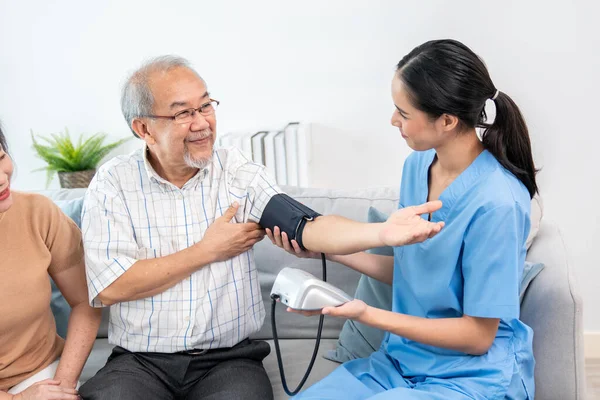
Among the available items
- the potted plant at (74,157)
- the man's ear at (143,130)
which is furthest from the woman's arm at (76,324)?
the potted plant at (74,157)

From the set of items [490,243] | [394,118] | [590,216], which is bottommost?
[590,216]

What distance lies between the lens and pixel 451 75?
1.41m

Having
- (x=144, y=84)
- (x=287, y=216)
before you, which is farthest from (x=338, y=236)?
(x=144, y=84)

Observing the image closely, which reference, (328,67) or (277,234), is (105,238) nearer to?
(277,234)

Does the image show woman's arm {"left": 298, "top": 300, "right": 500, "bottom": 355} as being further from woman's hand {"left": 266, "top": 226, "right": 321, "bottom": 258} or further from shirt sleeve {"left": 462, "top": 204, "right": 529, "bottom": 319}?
woman's hand {"left": 266, "top": 226, "right": 321, "bottom": 258}

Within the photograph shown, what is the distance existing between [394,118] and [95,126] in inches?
80.4

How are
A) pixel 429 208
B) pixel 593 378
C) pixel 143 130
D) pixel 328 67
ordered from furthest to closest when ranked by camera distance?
1. pixel 328 67
2. pixel 593 378
3. pixel 143 130
4. pixel 429 208

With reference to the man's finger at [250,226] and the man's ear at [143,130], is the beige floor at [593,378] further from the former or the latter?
the man's ear at [143,130]

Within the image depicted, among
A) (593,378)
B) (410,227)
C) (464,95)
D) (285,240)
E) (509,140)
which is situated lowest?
(593,378)

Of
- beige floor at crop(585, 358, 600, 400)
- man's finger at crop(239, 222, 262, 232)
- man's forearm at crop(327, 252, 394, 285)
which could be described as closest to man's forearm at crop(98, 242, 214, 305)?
man's finger at crop(239, 222, 262, 232)

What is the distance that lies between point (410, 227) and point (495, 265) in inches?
7.8

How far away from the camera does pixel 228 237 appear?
1656 millimetres

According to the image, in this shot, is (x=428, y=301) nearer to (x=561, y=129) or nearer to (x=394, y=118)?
(x=394, y=118)

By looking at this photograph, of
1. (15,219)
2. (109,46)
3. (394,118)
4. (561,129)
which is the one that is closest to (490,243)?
(394,118)
